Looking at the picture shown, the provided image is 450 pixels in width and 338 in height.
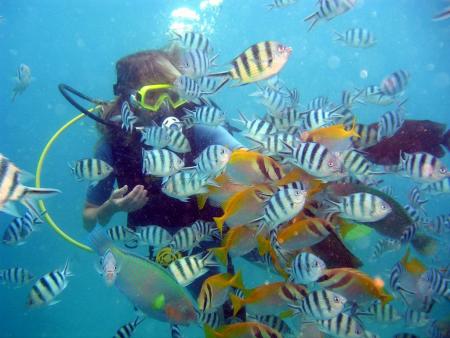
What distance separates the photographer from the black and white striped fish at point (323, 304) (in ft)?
8.84

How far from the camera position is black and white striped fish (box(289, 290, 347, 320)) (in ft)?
8.84

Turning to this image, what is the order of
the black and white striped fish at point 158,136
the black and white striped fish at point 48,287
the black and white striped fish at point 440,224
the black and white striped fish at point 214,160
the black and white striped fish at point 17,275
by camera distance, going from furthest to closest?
the black and white striped fish at point 440,224 < the black and white striped fish at point 17,275 < the black and white striped fish at point 48,287 < the black and white striped fish at point 158,136 < the black and white striped fish at point 214,160

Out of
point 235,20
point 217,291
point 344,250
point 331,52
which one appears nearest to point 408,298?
point 344,250

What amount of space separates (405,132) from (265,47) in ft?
8.19

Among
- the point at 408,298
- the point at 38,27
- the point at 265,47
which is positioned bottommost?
the point at 408,298

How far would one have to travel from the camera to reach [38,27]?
36.8 m

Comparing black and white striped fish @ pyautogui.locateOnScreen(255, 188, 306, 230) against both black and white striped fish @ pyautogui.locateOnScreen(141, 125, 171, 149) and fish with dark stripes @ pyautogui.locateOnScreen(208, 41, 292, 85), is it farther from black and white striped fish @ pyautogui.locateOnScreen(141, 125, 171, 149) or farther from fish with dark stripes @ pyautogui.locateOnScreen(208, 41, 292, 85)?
black and white striped fish @ pyautogui.locateOnScreen(141, 125, 171, 149)

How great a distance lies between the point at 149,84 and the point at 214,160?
2122 mm

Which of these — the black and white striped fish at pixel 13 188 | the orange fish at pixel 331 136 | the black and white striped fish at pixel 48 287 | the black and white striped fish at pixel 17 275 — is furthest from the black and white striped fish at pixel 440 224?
the black and white striped fish at pixel 17 275

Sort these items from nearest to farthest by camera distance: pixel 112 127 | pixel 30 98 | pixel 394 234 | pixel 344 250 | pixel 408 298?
pixel 344 250, pixel 394 234, pixel 408 298, pixel 112 127, pixel 30 98

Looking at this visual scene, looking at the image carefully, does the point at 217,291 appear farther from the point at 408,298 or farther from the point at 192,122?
the point at 408,298

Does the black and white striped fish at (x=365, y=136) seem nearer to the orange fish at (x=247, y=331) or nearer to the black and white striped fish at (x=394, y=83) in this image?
the black and white striped fish at (x=394, y=83)

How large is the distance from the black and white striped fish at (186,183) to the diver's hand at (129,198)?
21.6 inches

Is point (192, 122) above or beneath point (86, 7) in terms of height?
beneath
